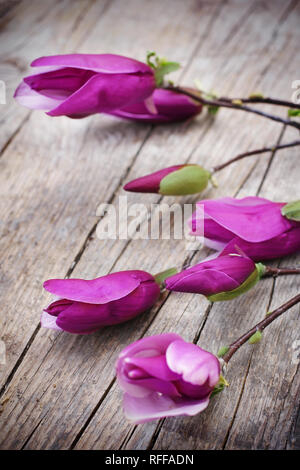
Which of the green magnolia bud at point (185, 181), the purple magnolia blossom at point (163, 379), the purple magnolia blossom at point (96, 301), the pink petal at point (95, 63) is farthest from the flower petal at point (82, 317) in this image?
the pink petal at point (95, 63)

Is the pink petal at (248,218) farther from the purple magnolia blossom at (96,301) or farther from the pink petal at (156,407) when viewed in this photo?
the pink petal at (156,407)

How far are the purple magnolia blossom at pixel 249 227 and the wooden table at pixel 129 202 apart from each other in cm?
6

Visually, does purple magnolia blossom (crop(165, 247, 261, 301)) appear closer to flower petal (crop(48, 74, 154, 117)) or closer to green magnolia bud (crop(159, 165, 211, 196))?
green magnolia bud (crop(159, 165, 211, 196))

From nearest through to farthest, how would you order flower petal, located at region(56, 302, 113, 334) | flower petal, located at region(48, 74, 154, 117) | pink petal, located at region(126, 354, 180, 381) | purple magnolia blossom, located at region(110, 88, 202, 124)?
pink petal, located at region(126, 354, 180, 381) < flower petal, located at region(56, 302, 113, 334) < flower petal, located at region(48, 74, 154, 117) < purple magnolia blossom, located at region(110, 88, 202, 124)

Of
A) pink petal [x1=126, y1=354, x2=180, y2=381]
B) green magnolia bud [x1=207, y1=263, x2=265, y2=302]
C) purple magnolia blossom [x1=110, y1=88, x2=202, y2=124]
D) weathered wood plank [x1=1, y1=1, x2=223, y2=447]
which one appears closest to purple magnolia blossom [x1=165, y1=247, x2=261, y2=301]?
green magnolia bud [x1=207, y1=263, x2=265, y2=302]

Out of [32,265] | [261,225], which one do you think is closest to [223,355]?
[261,225]

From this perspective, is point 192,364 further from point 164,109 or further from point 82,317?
point 164,109

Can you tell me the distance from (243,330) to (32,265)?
316 mm

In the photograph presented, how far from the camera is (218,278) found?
58cm

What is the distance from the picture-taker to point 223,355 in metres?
0.60

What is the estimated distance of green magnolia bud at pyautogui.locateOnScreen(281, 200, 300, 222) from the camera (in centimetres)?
66

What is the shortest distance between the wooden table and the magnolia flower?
0.06 metres

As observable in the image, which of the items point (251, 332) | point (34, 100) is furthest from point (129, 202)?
point (251, 332)

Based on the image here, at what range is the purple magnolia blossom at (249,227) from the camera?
654 mm
